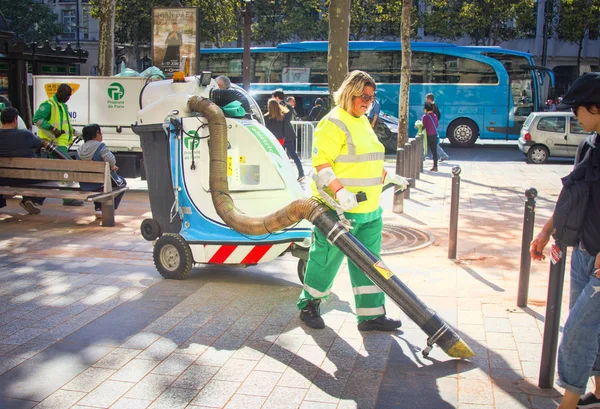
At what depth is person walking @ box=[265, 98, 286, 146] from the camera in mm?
13578

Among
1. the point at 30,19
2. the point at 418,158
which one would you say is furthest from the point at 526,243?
the point at 30,19

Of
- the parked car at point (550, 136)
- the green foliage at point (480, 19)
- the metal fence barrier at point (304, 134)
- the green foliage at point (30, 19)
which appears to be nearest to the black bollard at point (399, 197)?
the metal fence barrier at point (304, 134)

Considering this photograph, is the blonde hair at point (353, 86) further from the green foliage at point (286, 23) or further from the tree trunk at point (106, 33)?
the green foliage at point (286, 23)

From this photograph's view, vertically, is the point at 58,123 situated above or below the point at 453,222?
above

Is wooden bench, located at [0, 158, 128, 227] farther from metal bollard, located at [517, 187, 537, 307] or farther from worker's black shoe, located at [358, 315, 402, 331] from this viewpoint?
metal bollard, located at [517, 187, 537, 307]

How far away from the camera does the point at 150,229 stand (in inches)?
270

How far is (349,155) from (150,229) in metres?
2.51

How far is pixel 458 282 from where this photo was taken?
6.68m

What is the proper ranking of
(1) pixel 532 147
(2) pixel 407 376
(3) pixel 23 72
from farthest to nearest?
(1) pixel 532 147, (3) pixel 23 72, (2) pixel 407 376

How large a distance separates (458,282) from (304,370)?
2.54 meters

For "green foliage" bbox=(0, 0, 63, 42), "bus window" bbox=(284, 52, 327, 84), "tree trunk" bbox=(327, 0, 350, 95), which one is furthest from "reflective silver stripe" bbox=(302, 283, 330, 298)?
"green foliage" bbox=(0, 0, 63, 42)

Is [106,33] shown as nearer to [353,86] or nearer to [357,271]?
[353,86]

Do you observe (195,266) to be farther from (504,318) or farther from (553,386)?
(553,386)

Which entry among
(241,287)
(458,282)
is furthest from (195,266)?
(458,282)
